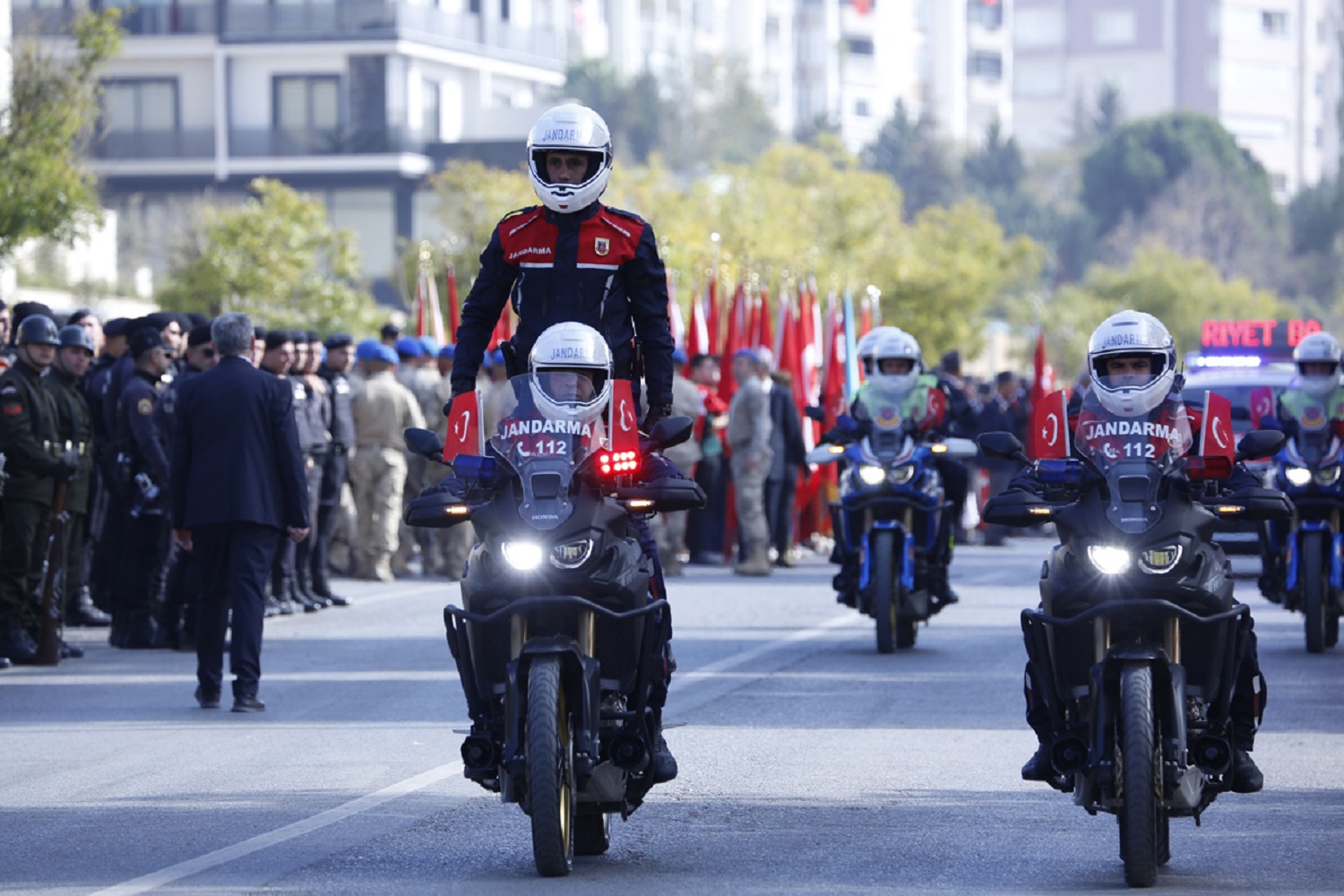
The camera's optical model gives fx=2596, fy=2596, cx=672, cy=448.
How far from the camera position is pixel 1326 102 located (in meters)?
161

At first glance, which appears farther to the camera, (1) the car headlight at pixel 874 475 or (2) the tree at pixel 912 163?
(2) the tree at pixel 912 163

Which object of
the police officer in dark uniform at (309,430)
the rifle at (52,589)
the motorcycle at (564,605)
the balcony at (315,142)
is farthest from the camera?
the balcony at (315,142)

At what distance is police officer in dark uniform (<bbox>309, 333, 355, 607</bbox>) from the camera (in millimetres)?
19797

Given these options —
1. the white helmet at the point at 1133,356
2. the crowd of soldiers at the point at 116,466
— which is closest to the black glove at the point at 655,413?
the white helmet at the point at 1133,356

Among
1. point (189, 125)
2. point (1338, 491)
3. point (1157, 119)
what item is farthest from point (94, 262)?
point (1157, 119)

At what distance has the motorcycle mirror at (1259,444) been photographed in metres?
8.67

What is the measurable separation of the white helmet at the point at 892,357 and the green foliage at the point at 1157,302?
61.7 m

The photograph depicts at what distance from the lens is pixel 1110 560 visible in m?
8.32

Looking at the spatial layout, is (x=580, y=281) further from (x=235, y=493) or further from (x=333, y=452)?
(x=333, y=452)

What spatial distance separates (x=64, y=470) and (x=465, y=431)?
716cm

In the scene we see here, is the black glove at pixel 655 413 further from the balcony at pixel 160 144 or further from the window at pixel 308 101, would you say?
the window at pixel 308 101

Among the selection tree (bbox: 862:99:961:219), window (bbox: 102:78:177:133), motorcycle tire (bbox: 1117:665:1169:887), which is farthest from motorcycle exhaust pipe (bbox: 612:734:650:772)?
tree (bbox: 862:99:961:219)

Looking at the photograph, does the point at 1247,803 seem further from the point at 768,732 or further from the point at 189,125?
the point at 189,125

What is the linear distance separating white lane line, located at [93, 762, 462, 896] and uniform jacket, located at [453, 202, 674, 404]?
1.71 metres
